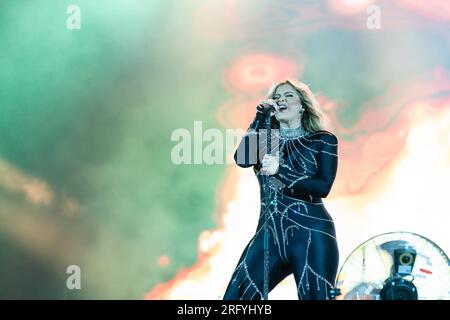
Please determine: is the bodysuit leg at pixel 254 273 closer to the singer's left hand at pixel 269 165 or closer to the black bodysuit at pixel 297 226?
the black bodysuit at pixel 297 226

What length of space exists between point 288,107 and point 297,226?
1.20m

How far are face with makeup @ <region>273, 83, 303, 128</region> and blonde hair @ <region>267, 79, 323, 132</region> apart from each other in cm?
4

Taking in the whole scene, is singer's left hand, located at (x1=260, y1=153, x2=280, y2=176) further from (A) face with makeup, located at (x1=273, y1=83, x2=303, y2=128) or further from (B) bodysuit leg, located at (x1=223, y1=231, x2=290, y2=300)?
(B) bodysuit leg, located at (x1=223, y1=231, x2=290, y2=300)

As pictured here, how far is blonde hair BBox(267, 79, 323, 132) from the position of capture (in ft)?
24.6

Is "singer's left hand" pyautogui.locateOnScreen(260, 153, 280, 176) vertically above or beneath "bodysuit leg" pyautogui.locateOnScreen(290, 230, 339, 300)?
above

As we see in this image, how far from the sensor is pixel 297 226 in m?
7.15

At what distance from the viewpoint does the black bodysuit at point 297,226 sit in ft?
23.1

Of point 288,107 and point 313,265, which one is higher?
point 288,107

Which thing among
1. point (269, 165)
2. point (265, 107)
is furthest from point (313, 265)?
point (265, 107)

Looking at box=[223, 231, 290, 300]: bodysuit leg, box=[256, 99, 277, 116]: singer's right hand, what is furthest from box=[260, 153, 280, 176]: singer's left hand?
box=[223, 231, 290, 300]: bodysuit leg

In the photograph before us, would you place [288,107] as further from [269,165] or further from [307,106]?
[269,165]

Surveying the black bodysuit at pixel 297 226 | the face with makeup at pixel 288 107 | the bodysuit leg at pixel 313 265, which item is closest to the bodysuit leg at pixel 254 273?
the black bodysuit at pixel 297 226

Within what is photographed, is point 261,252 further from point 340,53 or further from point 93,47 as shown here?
point 93,47

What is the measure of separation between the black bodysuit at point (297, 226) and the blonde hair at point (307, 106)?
12 cm
